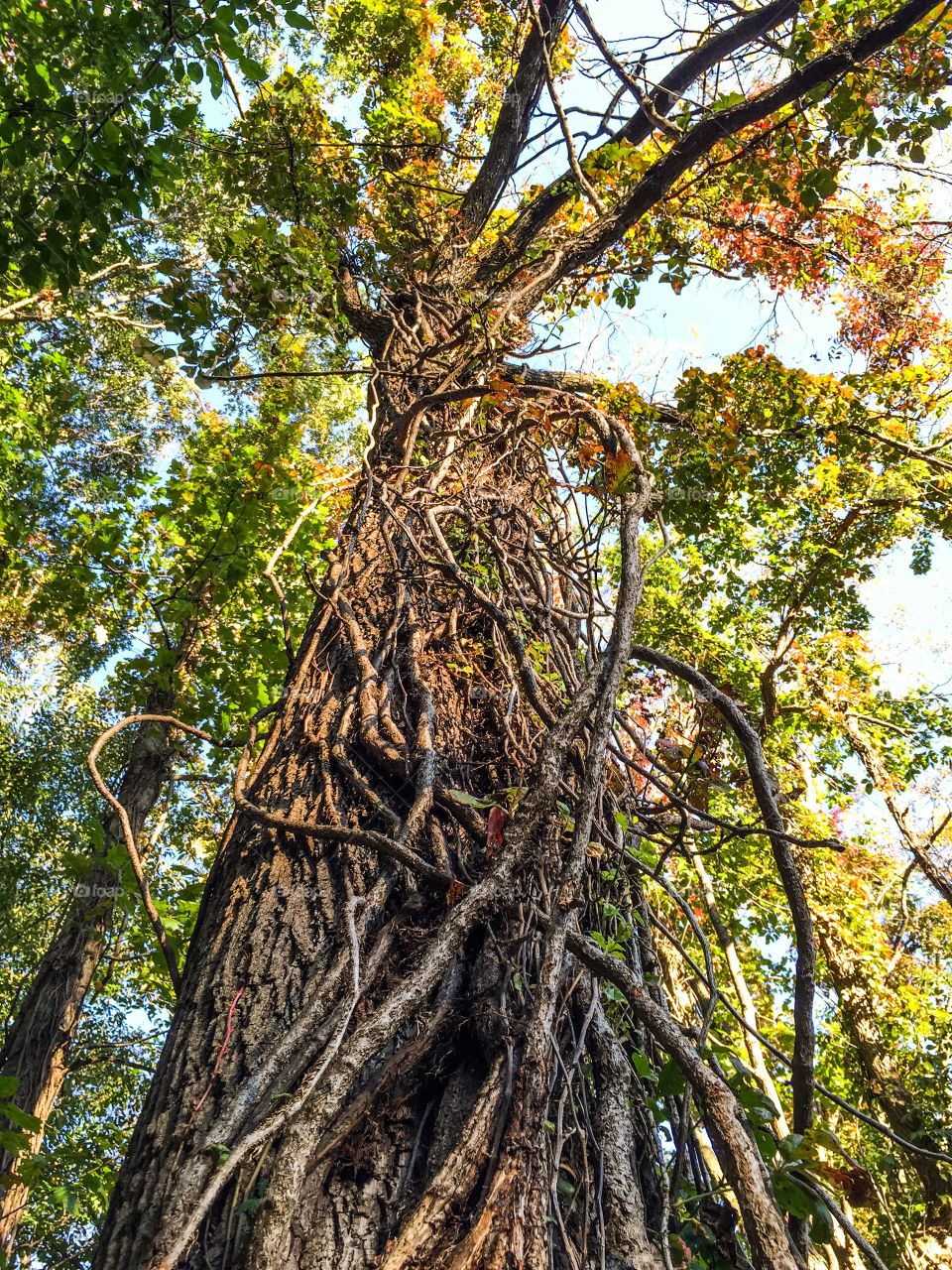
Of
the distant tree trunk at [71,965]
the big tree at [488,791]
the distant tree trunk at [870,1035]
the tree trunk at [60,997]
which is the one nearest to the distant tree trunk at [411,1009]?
the big tree at [488,791]

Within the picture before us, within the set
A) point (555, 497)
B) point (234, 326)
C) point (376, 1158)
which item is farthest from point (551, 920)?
point (234, 326)

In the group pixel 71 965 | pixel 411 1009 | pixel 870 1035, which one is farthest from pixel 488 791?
pixel 870 1035

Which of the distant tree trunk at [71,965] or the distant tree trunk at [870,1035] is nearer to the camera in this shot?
the distant tree trunk at [71,965]

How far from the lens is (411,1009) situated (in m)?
1.09

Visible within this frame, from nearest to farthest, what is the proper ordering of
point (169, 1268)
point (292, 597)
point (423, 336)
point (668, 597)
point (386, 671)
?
point (169, 1268)
point (386, 671)
point (423, 336)
point (292, 597)
point (668, 597)

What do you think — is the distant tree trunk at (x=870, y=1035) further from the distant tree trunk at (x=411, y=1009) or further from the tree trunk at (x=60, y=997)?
the distant tree trunk at (x=411, y=1009)

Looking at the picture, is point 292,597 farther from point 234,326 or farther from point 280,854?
point 280,854

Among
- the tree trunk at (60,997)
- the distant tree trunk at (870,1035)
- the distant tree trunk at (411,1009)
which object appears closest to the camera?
the distant tree trunk at (411,1009)

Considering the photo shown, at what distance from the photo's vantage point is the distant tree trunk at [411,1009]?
0.97m

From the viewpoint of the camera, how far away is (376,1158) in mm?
1066

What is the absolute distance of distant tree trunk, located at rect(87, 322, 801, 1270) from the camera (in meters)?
0.97

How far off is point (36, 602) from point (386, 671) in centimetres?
425

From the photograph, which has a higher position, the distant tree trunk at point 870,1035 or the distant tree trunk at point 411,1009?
the distant tree trunk at point 870,1035

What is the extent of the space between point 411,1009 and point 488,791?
77cm
